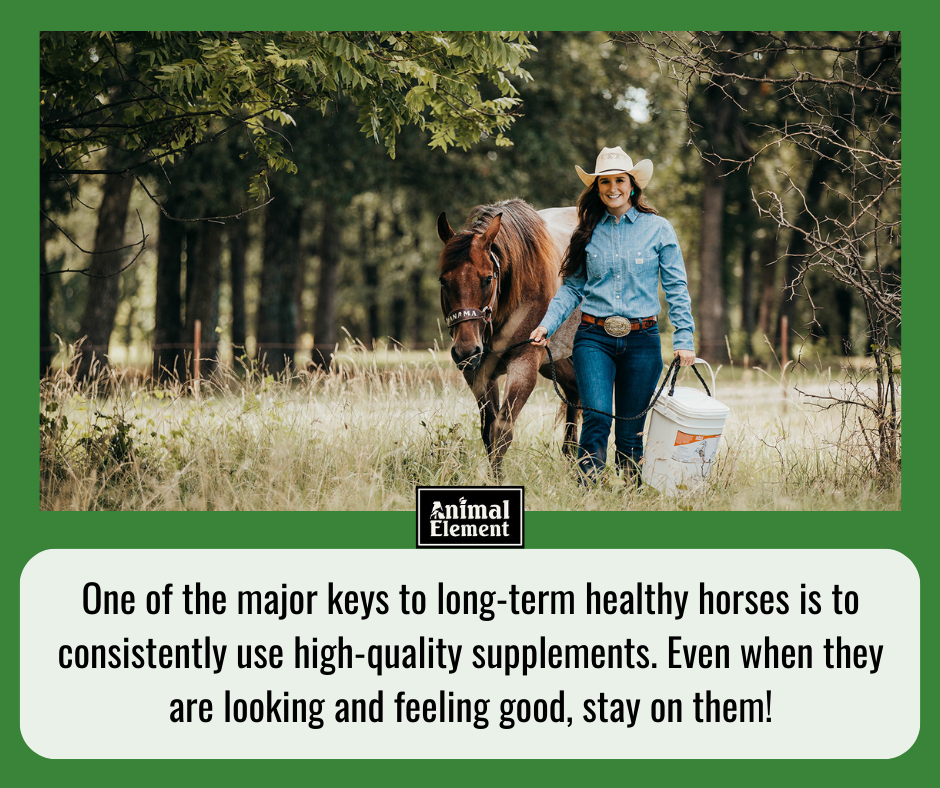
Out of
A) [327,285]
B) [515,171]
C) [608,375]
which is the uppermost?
[515,171]

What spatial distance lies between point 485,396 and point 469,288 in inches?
39.9

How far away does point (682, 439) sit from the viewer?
16.1 feet

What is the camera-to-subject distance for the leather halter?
513 centimetres

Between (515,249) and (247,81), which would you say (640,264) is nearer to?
(515,249)

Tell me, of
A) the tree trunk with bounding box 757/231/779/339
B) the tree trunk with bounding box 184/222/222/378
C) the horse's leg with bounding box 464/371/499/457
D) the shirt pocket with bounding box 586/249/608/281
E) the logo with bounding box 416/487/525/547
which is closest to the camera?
the logo with bounding box 416/487/525/547

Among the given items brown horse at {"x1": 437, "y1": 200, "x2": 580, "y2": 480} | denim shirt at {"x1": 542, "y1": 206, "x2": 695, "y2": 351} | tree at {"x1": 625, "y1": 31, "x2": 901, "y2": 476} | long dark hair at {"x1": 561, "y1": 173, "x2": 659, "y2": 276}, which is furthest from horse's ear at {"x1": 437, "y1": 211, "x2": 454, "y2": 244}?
tree at {"x1": 625, "y1": 31, "x2": 901, "y2": 476}

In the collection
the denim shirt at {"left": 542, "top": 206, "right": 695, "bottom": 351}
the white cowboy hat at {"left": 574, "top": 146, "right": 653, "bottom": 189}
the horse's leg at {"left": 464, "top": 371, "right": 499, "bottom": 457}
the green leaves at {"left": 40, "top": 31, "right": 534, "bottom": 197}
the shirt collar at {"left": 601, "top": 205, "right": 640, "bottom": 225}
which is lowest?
the horse's leg at {"left": 464, "top": 371, "right": 499, "bottom": 457}

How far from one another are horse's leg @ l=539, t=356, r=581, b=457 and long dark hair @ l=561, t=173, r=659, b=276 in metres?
1.07

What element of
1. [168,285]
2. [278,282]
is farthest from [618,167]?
[168,285]

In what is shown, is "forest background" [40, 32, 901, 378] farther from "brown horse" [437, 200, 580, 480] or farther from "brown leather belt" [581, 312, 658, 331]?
"brown leather belt" [581, 312, 658, 331]

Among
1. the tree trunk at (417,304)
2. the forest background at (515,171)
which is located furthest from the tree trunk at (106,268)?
the tree trunk at (417,304)

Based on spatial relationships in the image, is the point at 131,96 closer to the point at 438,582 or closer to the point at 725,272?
the point at 438,582
